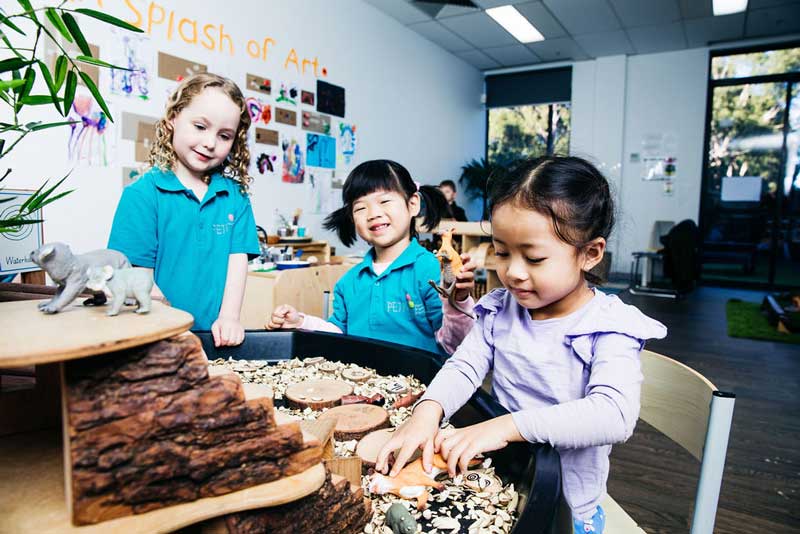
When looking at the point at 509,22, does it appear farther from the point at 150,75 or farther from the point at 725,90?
the point at 150,75

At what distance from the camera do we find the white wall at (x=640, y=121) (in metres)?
6.85

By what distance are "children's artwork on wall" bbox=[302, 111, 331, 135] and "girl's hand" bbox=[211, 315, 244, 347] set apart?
3.45 metres

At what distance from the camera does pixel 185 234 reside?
4.56 feet

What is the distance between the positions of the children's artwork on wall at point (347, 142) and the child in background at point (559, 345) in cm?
410

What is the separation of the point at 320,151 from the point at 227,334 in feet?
11.8

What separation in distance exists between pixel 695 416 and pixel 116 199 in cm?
302

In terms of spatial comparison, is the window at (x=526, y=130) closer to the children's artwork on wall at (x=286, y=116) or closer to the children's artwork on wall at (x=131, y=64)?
the children's artwork on wall at (x=286, y=116)

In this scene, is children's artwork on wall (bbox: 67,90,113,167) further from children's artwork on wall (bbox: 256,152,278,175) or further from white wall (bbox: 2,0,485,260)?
children's artwork on wall (bbox: 256,152,278,175)

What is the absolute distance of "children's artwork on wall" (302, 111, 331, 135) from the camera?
4355mm

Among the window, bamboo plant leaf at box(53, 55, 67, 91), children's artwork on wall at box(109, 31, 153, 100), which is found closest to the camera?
bamboo plant leaf at box(53, 55, 67, 91)

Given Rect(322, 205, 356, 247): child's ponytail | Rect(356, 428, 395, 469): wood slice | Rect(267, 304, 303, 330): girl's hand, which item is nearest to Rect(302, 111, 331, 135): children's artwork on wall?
Rect(322, 205, 356, 247): child's ponytail

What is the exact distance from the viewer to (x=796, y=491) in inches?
71.8

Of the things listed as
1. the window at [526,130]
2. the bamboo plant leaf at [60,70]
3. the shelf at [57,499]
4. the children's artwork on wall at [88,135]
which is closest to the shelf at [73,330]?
the shelf at [57,499]

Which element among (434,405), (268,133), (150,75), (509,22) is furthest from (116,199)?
(509,22)
